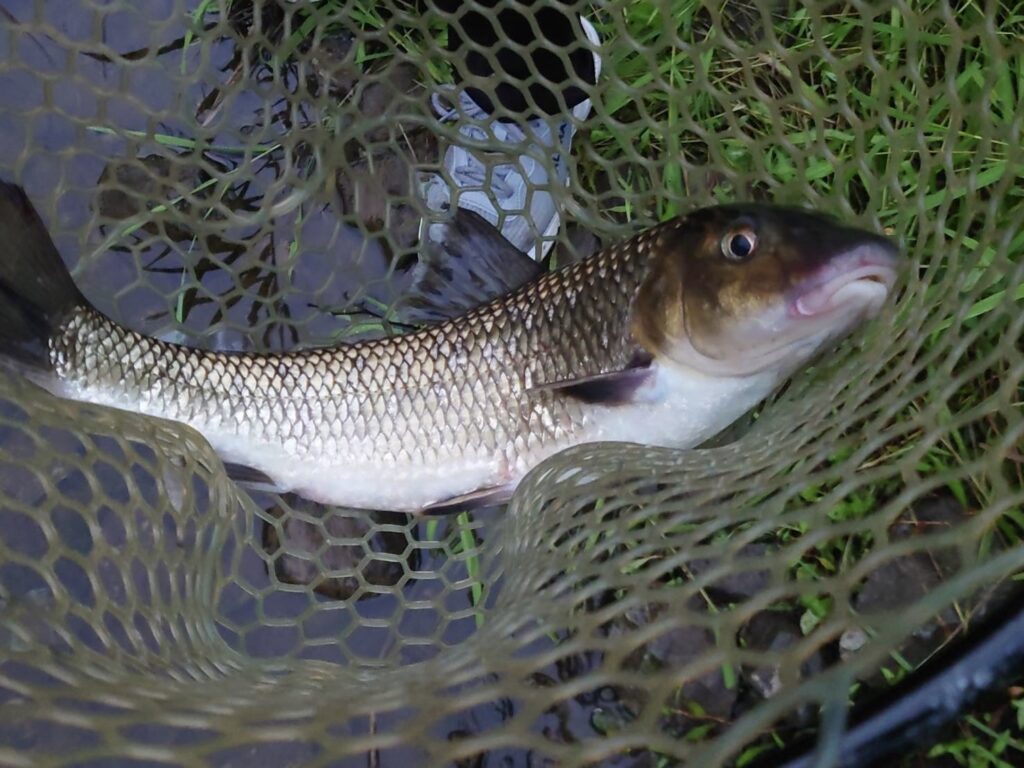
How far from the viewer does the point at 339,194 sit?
1992 mm

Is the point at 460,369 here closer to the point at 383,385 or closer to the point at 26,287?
the point at 383,385

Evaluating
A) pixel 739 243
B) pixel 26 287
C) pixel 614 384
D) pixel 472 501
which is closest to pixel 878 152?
pixel 739 243

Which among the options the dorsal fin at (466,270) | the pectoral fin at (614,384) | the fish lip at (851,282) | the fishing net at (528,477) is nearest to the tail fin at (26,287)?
the fishing net at (528,477)

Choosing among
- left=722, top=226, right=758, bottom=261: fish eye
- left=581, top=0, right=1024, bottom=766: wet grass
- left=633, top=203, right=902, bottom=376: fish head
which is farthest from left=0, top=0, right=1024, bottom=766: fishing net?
left=722, top=226, right=758, bottom=261: fish eye

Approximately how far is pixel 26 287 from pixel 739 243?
4.00 feet

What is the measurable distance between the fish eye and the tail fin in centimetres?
114

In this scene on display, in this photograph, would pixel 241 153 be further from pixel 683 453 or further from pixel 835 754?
pixel 835 754

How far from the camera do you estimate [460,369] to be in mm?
1544

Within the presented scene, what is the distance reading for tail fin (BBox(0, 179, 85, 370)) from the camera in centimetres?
150

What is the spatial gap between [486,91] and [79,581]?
123 cm

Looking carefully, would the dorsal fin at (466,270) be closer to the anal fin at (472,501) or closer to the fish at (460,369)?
the fish at (460,369)

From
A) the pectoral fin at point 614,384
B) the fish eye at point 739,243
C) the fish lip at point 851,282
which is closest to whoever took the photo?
the fish lip at point 851,282

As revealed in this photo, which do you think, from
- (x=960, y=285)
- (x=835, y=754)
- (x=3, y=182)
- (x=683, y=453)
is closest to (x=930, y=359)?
(x=960, y=285)

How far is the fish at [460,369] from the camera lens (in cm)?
141
